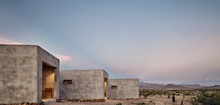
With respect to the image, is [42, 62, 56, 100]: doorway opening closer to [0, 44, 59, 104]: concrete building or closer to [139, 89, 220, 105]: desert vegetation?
[0, 44, 59, 104]: concrete building

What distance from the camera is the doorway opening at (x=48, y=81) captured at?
20.8m

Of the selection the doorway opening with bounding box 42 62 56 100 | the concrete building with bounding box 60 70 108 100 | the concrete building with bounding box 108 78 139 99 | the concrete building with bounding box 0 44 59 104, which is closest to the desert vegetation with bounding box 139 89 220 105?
Answer: the concrete building with bounding box 108 78 139 99

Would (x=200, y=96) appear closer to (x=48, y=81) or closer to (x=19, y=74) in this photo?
(x=48, y=81)

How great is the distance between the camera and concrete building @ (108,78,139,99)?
3559cm

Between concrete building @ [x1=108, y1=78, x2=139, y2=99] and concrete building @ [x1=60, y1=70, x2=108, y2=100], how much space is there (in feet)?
34.1

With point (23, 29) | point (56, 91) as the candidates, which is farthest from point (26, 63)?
point (23, 29)

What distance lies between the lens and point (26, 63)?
565 inches

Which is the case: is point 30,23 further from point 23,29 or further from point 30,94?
point 30,94

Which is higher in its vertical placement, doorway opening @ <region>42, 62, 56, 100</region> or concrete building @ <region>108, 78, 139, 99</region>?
doorway opening @ <region>42, 62, 56, 100</region>

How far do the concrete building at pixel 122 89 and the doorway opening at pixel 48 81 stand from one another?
15712 millimetres

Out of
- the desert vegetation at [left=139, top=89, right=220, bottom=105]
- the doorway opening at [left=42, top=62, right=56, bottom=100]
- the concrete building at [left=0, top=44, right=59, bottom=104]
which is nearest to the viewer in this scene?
the concrete building at [left=0, top=44, right=59, bottom=104]

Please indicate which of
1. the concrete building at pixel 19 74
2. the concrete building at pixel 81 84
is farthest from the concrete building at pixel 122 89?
the concrete building at pixel 19 74

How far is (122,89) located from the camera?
35750mm

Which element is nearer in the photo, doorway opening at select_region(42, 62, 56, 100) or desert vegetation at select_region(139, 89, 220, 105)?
doorway opening at select_region(42, 62, 56, 100)
